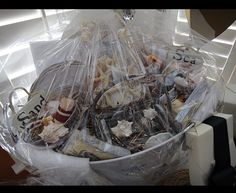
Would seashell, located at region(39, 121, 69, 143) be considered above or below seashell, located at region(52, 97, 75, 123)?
below

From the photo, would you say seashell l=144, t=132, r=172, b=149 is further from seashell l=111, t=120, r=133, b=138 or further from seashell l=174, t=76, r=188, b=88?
seashell l=174, t=76, r=188, b=88

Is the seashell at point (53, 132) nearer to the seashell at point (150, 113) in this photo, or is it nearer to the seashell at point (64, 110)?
the seashell at point (64, 110)

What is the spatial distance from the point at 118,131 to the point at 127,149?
44mm

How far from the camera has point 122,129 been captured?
59 centimetres

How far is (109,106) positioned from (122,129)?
7 cm

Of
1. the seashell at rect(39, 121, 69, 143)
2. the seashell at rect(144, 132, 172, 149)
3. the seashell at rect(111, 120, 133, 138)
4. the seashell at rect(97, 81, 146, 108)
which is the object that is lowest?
the seashell at rect(144, 132, 172, 149)

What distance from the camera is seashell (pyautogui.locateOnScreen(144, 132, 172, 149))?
22.0 inches

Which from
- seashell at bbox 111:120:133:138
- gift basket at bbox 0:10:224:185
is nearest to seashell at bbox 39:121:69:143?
gift basket at bbox 0:10:224:185

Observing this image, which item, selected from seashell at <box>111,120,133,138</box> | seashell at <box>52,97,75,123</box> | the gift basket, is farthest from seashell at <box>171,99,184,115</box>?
seashell at <box>52,97,75,123</box>

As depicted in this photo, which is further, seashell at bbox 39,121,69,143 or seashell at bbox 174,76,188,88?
seashell at bbox 174,76,188,88

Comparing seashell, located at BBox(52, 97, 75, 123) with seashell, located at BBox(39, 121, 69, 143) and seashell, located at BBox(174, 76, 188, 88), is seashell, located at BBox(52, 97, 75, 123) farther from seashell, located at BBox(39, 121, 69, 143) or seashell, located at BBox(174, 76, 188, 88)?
seashell, located at BBox(174, 76, 188, 88)

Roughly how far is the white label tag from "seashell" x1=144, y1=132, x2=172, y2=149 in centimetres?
28

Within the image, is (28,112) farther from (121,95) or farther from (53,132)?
(121,95)

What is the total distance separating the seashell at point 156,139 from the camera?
558mm
